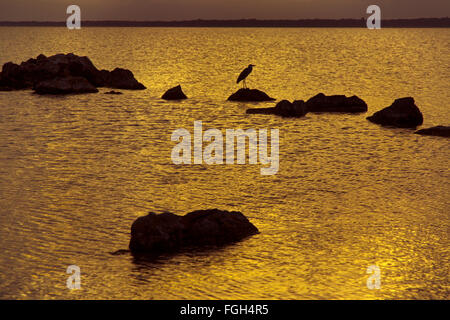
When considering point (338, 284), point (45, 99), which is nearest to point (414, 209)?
point (338, 284)

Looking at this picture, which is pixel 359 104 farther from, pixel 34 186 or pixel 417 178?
pixel 34 186

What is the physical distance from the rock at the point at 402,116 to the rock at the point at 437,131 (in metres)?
2.51

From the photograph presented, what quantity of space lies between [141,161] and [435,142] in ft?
44.2

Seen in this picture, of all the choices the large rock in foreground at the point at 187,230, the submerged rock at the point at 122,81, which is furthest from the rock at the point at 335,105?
the large rock in foreground at the point at 187,230

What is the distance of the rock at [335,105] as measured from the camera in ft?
126

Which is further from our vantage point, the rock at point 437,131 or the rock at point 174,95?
the rock at point 174,95

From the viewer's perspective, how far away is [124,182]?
1986 cm

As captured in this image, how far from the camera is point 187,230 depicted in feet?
46.0
